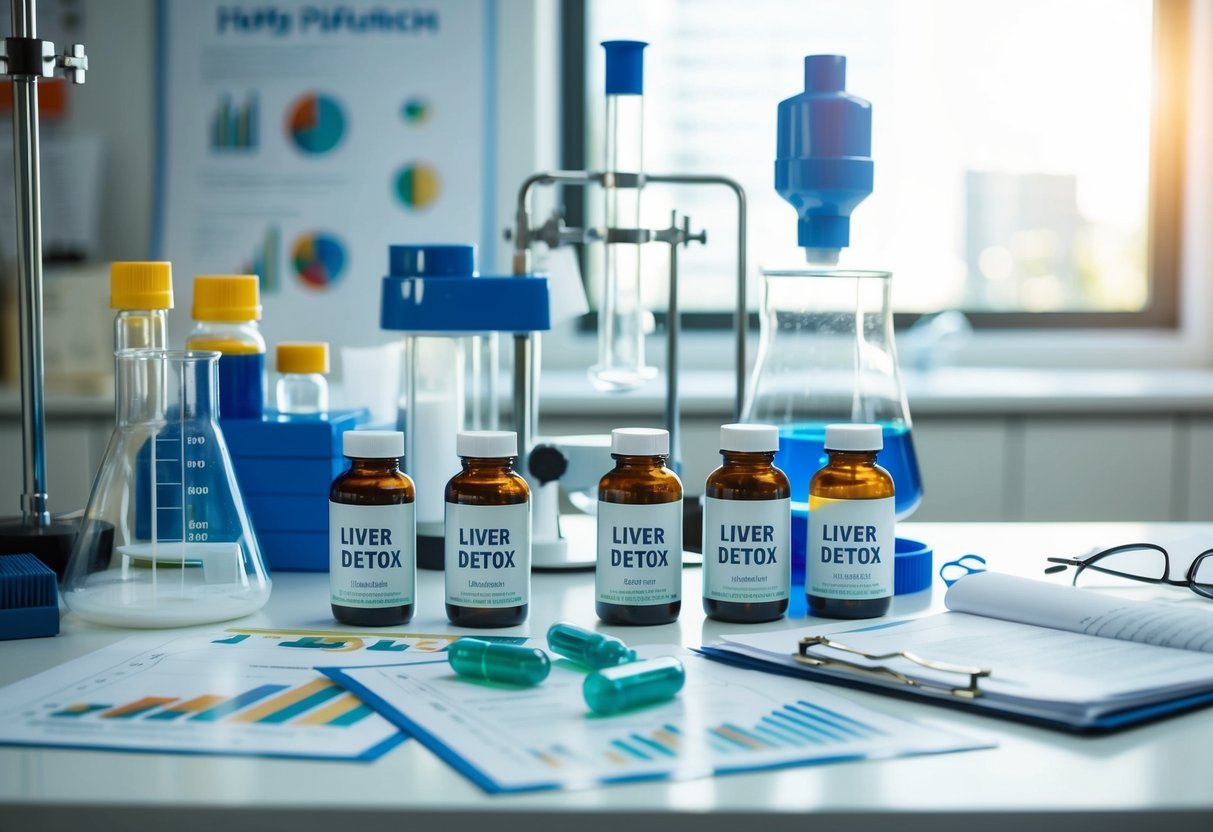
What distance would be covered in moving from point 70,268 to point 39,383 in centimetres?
184

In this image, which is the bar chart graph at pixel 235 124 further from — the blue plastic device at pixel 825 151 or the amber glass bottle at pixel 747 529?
the amber glass bottle at pixel 747 529

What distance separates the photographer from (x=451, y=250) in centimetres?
125

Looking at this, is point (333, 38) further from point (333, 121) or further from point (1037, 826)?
point (1037, 826)

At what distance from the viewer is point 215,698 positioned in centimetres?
85

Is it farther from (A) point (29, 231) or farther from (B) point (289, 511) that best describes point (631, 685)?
(A) point (29, 231)

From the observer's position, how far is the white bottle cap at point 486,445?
98 cm

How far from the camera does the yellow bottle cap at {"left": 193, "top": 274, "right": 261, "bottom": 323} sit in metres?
1.23

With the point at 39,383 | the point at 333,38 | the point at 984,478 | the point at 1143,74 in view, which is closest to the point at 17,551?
the point at 39,383

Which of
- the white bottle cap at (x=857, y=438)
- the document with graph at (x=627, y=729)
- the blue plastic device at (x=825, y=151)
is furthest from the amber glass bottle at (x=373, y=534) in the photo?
the blue plastic device at (x=825, y=151)

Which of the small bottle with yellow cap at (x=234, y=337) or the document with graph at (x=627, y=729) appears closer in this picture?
the document with graph at (x=627, y=729)

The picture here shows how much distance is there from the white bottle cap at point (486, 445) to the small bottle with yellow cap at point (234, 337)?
0.35 metres

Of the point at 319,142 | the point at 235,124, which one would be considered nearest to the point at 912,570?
the point at 319,142

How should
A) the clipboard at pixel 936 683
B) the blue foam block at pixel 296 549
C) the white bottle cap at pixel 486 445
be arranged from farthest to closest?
the blue foam block at pixel 296 549, the white bottle cap at pixel 486 445, the clipboard at pixel 936 683

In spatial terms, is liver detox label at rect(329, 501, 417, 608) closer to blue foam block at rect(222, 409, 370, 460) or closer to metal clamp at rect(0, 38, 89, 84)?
blue foam block at rect(222, 409, 370, 460)
